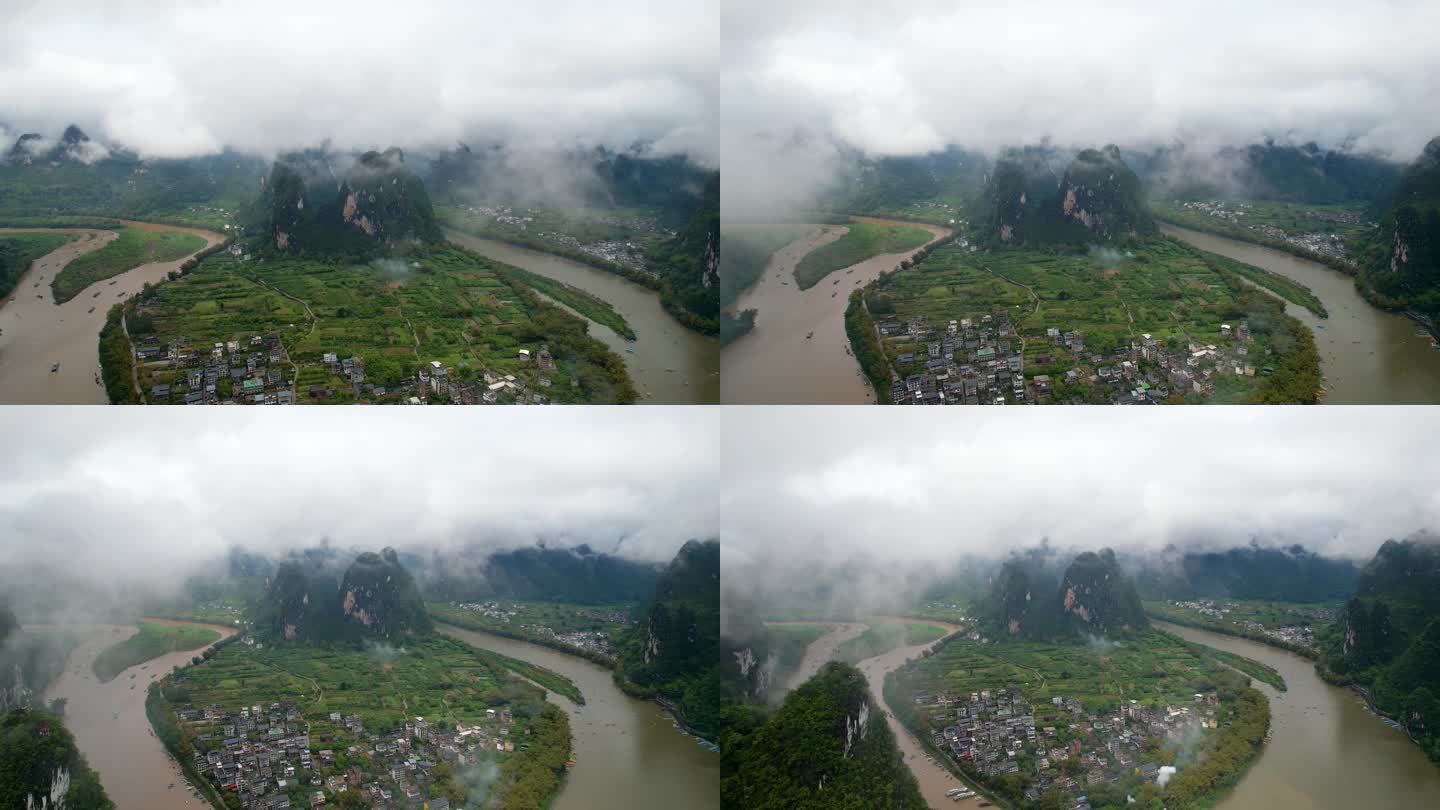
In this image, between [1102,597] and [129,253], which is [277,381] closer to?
[129,253]

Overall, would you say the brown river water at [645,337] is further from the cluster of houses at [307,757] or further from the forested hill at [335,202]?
the cluster of houses at [307,757]

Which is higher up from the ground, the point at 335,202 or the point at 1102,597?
the point at 335,202

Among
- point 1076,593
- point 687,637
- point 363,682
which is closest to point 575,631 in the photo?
point 687,637

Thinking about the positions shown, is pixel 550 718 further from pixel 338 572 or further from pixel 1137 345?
pixel 1137 345

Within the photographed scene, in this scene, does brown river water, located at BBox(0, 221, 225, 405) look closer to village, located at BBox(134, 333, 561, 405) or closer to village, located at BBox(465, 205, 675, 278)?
village, located at BBox(134, 333, 561, 405)

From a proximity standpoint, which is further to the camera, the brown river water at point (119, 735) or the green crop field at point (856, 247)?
the green crop field at point (856, 247)

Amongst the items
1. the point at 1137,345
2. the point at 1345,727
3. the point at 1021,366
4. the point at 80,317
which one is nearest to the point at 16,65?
the point at 80,317

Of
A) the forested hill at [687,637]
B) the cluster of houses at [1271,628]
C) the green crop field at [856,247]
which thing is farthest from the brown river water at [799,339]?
the cluster of houses at [1271,628]
